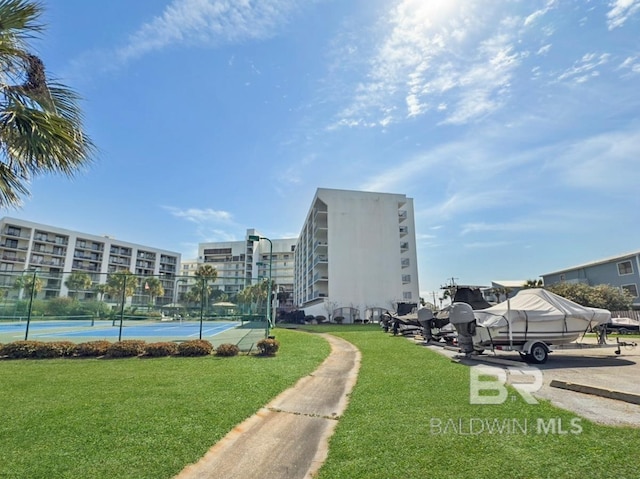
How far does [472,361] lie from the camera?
11.4 metres

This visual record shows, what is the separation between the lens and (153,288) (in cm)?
1811

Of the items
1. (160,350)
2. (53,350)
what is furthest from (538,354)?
(53,350)

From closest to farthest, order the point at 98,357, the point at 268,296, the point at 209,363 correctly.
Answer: the point at 209,363 → the point at 98,357 → the point at 268,296

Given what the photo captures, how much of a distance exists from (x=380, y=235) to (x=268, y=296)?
39.9m

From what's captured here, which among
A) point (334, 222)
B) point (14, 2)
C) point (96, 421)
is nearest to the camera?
point (14, 2)

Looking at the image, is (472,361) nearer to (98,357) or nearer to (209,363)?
(209,363)

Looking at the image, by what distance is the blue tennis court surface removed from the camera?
1662 centimetres

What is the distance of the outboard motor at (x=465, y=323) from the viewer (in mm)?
11625

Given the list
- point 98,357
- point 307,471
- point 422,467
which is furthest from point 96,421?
point 98,357

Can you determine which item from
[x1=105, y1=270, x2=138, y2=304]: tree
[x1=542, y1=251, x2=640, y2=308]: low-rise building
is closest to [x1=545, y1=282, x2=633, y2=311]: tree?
[x1=542, y1=251, x2=640, y2=308]: low-rise building

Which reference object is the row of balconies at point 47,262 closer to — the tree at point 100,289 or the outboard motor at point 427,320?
the tree at point 100,289

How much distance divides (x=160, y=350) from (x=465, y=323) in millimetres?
11128

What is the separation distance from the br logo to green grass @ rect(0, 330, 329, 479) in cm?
438

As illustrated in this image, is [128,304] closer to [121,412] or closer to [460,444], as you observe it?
[121,412]
